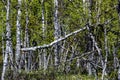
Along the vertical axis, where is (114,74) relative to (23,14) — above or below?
below

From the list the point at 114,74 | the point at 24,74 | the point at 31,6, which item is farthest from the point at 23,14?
the point at 114,74

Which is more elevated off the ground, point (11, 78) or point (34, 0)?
point (34, 0)

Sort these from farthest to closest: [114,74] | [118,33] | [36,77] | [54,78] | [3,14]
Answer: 1. [3,14]
2. [36,77]
3. [54,78]
4. [114,74]
5. [118,33]

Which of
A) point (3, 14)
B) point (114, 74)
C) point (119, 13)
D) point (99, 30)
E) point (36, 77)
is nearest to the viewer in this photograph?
point (119, 13)

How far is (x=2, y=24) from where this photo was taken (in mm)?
25438

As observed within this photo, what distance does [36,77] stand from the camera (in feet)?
48.4

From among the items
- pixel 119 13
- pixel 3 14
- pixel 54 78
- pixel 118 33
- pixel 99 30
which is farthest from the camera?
pixel 3 14

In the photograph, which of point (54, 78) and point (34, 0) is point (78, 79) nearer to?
point (54, 78)

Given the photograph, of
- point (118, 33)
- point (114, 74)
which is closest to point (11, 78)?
point (114, 74)

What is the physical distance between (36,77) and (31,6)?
1261 centimetres

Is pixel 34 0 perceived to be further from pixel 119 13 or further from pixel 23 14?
pixel 119 13

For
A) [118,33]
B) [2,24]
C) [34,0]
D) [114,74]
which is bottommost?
[114,74]

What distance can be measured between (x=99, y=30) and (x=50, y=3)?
23.5 meters

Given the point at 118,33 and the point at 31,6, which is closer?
the point at 118,33
